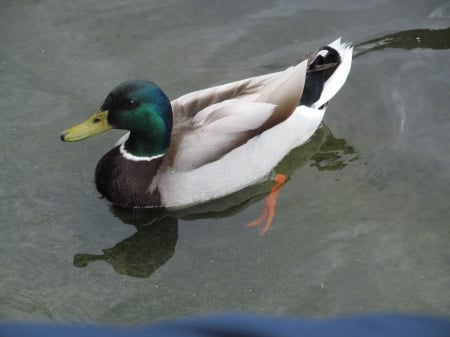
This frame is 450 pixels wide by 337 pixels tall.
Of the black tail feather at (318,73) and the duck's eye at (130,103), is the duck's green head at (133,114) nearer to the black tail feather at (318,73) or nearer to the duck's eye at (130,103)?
the duck's eye at (130,103)

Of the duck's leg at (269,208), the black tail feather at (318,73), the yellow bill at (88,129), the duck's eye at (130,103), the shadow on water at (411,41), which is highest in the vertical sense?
the duck's eye at (130,103)

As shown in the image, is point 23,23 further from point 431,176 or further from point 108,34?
point 431,176

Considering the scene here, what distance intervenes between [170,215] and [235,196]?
456 millimetres

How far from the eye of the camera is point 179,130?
5625 mm

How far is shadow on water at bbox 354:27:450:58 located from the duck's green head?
2.12 m

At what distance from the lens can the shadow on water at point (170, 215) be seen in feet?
17.2

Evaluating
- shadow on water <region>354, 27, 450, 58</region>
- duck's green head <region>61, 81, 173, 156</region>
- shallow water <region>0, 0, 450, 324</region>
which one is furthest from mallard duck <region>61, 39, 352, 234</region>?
shadow on water <region>354, 27, 450, 58</region>

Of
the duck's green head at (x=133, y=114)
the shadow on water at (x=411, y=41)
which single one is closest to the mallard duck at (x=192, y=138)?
the duck's green head at (x=133, y=114)

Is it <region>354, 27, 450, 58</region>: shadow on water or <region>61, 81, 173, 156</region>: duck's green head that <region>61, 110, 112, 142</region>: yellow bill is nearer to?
<region>61, 81, 173, 156</region>: duck's green head

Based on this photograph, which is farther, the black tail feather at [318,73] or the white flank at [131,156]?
the black tail feather at [318,73]

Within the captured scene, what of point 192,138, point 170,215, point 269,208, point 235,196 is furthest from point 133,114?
point 269,208

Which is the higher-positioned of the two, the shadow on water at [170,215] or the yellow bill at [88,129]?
the yellow bill at [88,129]

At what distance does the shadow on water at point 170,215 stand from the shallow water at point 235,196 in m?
0.01

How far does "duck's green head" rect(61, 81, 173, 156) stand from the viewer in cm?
535
